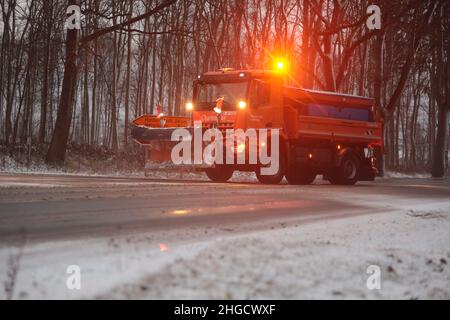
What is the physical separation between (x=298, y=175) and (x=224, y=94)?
11.3ft

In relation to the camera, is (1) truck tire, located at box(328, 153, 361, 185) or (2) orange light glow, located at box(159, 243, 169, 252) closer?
(2) orange light glow, located at box(159, 243, 169, 252)

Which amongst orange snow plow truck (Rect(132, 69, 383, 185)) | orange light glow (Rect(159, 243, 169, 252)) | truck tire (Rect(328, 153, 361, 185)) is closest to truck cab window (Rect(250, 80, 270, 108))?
orange snow plow truck (Rect(132, 69, 383, 185))

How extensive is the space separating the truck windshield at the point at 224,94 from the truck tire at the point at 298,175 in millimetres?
2687

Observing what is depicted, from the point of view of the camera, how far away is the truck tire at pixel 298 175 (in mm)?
18070

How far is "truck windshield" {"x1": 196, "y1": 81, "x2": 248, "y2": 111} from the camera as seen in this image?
1710 centimetres

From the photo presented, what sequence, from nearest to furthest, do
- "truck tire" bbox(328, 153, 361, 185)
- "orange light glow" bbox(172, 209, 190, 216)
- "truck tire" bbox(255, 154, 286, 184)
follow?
"orange light glow" bbox(172, 209, 190, 216)
"truck tire" bbox(255, 154, 286, 184)
"truck tire" bbox(328, 153, 361, 185)

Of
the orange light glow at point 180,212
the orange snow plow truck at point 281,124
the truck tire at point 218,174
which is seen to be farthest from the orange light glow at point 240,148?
the orange light glow at point 180,212

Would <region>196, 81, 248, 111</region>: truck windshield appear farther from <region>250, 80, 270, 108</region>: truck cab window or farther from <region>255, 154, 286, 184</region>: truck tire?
<region>255, 154, 286, 184</region>: truck tire

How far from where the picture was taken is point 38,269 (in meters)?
4.52

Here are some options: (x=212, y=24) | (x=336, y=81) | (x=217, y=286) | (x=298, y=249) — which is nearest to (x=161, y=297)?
(x=217, y=286)

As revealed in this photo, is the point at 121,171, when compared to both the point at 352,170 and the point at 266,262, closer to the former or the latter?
the point at 352,170

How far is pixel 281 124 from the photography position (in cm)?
1722

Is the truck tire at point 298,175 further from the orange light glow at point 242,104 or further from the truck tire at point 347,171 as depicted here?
the orange light glow at point 242,104

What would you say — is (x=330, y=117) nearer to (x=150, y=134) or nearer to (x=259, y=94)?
(x=259, y=94)
